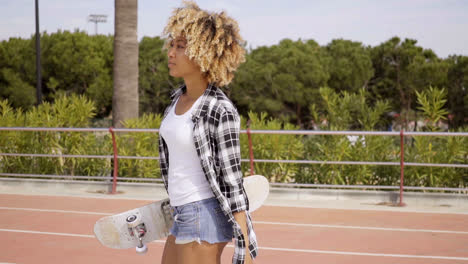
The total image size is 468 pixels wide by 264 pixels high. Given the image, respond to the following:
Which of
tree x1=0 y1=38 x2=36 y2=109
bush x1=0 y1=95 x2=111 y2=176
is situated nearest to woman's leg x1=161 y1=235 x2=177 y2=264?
bush x1=0 y1=95 x2=111 y2=176

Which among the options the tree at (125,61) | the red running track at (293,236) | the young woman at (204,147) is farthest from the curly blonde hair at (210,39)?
the tree at (125,61)

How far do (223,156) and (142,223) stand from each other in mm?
655

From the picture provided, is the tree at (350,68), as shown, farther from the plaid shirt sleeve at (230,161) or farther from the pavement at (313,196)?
the plaid shirt sleeve at (230,161)

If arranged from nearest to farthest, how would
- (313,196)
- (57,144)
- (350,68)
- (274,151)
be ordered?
(313,196) → (274,151) → (57,144) → (350,68)

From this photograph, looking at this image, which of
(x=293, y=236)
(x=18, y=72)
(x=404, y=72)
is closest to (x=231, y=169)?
(x=293, y=236)

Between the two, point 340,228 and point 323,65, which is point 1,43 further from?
point 340,228

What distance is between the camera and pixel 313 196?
10.9 metres

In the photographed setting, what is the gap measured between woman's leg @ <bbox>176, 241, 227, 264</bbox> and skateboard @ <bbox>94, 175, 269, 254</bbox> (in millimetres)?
366

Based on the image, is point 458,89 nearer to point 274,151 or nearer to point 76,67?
point 76,67

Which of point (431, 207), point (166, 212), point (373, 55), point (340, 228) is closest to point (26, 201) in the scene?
point (340, 228)

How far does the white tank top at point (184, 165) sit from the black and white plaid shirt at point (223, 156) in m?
0.06

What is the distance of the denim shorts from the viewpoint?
2.90m

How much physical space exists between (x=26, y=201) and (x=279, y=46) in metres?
43.7

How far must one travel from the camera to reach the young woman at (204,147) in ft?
9.51
